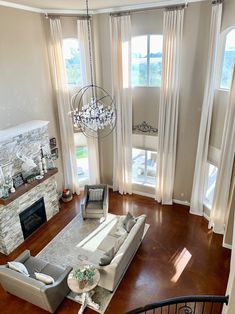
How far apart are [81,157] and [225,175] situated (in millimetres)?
5248

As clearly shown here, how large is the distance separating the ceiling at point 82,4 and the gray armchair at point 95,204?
5397mm

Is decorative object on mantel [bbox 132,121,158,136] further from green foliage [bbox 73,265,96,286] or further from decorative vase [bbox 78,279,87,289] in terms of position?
decorative vase [bbox 78,279,87,289]

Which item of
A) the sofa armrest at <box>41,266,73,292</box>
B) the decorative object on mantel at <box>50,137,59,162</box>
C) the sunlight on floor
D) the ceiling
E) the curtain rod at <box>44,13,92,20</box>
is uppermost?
the ceiling

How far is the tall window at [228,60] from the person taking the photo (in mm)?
5789

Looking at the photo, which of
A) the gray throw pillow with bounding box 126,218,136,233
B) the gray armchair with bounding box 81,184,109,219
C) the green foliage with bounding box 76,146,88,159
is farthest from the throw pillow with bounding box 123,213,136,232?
the green foliage with bounding box 76,146,88,159

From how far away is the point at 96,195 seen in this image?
7.72m

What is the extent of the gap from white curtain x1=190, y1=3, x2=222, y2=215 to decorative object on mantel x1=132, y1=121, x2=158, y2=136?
5.17 feet

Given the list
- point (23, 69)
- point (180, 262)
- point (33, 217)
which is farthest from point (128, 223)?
point (23, 69)

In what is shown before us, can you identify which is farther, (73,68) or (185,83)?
(73,68)

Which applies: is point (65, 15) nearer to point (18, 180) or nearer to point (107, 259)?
point (18, 180)

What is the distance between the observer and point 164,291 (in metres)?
5.13

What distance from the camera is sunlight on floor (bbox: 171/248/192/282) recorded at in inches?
217

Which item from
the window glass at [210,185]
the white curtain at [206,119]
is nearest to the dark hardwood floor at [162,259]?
A: the window glass at [210,185]

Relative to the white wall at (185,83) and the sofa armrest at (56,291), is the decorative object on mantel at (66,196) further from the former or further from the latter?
the sofa armrest at (56,291)
